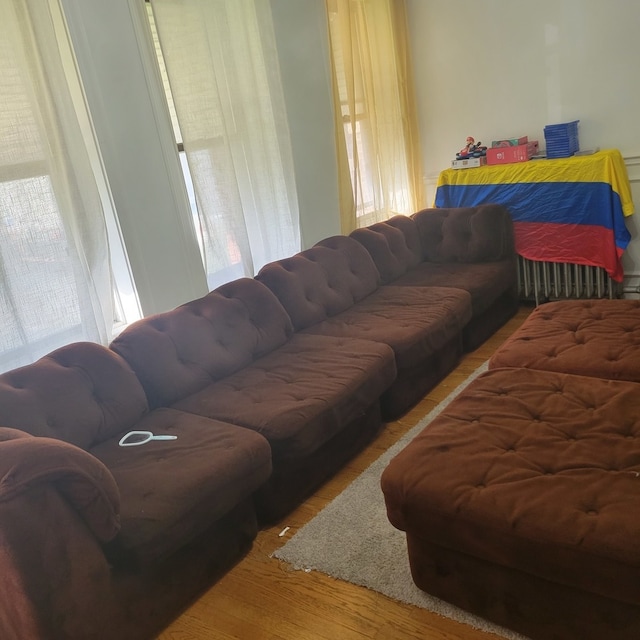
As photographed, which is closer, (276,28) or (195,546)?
(195,546)

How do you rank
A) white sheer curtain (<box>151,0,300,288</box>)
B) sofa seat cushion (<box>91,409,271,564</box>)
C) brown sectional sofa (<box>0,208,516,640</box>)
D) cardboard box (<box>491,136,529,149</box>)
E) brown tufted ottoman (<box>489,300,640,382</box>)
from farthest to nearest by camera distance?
cardboard box (<box>491,136,529,149</box>), white sheer curtain (<box>151,0,300,288</box>), brown tufted ottoman (<box>489,300,640,382</box>), sofa seat cushion (<box>91,409,271,564</box>), brown sectional sofa (<box>0,208,516,640</box>)

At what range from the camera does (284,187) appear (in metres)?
3.37

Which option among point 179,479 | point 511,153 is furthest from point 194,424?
point 511,153

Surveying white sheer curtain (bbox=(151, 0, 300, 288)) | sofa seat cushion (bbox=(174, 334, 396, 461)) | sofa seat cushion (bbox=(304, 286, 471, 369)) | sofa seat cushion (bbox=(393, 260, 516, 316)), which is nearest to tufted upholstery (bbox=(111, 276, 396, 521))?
sofa seat cushion (bbox=(174, 334, 396, 461))

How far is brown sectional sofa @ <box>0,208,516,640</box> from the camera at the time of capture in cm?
142

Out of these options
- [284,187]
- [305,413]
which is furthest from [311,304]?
[305,413]

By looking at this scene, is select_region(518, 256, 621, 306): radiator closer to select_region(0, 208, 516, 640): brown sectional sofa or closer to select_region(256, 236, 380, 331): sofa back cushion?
select_region(0, 208, 516, 640): brown sectional sofa

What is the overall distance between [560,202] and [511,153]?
45 centimetres

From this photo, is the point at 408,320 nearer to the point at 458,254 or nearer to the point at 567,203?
the point at 458,254

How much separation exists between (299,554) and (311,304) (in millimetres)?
1359

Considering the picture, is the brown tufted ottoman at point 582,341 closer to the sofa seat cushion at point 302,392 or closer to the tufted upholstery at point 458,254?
the sofa seat cushion at point 302,392

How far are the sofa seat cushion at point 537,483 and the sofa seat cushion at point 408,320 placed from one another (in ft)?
2.45

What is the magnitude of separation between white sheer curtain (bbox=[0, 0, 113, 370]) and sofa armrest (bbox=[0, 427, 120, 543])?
2.62 ft

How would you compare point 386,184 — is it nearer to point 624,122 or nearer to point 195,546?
point 624,122
